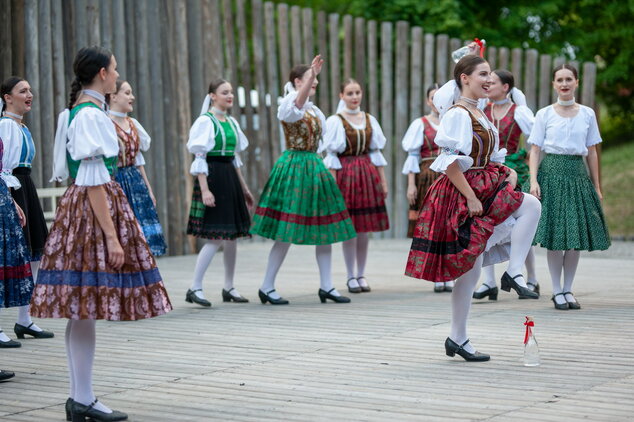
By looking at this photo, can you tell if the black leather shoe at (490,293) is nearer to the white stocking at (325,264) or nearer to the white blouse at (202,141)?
the white stocking at (325,264)

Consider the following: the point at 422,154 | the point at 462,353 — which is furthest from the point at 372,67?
the point at 462,353

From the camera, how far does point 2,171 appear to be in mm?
5680

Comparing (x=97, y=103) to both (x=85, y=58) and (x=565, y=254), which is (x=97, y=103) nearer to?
(x=85, y=58)

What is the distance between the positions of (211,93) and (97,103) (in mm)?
3180

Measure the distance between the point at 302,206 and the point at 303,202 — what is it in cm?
3

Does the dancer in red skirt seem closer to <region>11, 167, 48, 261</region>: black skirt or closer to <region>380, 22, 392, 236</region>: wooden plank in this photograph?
<region>11, 167, 48, 261</region>: black skirt

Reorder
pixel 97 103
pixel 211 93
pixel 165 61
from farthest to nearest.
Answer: pixel 165 61 < pixel 211 93 < pixel 97 103

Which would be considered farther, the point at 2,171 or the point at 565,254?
the point at 565,254

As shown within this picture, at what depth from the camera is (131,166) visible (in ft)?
22.8

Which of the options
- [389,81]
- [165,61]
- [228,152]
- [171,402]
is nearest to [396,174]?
[389,81]

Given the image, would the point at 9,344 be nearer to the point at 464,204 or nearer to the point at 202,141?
the point at 202,141

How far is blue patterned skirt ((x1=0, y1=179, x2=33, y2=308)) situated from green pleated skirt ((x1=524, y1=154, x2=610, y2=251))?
3144 mm

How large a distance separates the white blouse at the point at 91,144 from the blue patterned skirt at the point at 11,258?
1.47m

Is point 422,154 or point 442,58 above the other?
point 442,58
